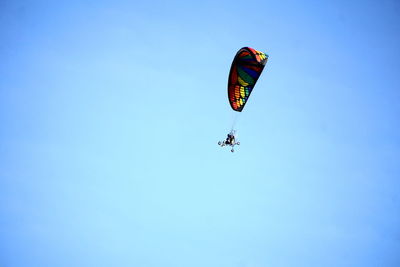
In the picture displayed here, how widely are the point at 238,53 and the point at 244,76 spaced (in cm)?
229

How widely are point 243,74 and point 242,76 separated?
251 mm

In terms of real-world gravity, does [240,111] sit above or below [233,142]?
above

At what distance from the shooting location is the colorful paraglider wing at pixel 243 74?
4138cm

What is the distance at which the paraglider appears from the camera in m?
41.4

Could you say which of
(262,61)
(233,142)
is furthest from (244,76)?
(233,142)

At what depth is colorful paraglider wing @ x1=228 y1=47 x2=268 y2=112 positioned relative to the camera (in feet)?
136

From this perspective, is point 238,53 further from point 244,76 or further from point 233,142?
point 233,142

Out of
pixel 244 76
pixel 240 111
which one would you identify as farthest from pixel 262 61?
pixel 240 111

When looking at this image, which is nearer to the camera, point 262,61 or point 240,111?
point 262,61

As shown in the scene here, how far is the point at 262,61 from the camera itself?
136 feet

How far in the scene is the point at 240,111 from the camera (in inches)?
1770

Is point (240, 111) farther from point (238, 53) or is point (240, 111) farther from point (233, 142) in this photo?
point (238, 53)

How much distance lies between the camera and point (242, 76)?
1683 inches

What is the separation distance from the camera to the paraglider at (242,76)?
41406mm
